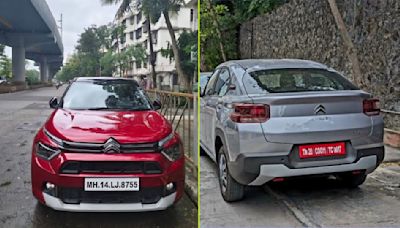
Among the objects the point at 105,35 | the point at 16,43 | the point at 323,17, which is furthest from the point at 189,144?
the point at 105,35

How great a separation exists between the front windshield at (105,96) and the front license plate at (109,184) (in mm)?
1033

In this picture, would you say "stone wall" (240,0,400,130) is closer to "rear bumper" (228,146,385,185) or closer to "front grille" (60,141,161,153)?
"rear bumper" (228,146,385,185)

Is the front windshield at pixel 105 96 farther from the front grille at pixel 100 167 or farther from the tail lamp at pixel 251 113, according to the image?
the tail lamp at pixel 251 113

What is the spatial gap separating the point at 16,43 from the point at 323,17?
1757cm

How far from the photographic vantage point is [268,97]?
2.46 metres

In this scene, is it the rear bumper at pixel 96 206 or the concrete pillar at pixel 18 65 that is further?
the concrete pillar at pixel 18 65

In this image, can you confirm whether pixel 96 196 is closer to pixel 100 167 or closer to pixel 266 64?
pixel 100 167

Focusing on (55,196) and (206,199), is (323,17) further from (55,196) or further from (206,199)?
(55,196)

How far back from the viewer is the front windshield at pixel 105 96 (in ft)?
11.0

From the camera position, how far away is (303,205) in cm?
289

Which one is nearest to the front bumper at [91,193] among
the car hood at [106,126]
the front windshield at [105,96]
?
the car hood at [106,126]

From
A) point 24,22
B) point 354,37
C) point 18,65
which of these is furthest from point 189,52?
point 18,65

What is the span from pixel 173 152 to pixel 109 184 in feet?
1.73

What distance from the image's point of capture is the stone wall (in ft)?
17.1
